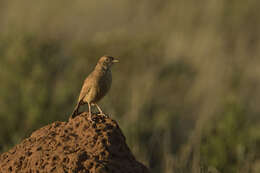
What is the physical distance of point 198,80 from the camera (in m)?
14.3

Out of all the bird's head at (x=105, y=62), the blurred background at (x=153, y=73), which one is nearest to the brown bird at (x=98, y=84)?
the bird's head at (x=105, y=62)

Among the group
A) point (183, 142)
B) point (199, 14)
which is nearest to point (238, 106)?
point (183, 142)

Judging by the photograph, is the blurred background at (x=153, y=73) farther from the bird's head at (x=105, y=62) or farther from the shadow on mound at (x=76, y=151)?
the bird's head at (x=105, y=62)

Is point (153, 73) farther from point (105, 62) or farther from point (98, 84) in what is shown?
point (98, 84)

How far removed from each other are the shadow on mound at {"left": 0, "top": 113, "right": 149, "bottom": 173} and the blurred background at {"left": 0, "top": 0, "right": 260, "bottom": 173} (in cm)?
103

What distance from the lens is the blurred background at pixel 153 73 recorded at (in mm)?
8750

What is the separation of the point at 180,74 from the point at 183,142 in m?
4.13

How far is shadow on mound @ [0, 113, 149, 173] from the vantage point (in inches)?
151

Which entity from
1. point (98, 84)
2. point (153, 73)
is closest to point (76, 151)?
point (98, 84)

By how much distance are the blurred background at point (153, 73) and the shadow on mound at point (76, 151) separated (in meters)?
1.03

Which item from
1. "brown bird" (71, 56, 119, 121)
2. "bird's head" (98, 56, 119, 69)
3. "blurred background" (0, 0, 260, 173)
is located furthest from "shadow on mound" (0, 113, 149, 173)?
"blurred background" (0, 0, 260, 173)

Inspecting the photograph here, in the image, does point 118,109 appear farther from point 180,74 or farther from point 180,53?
point 180,53

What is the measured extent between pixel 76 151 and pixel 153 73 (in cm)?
976

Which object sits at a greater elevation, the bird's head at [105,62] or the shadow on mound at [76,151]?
the bird's head at [105,62]
